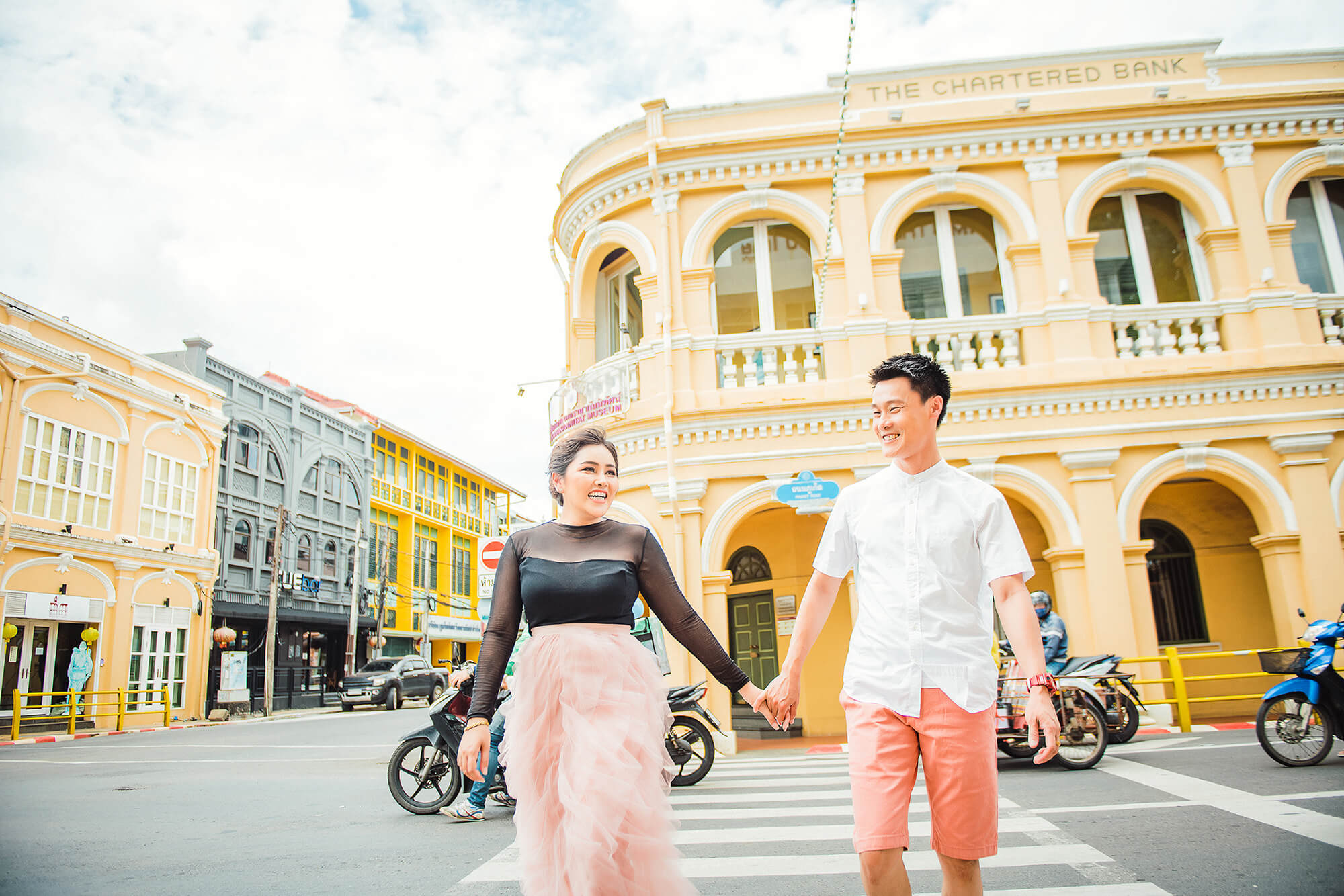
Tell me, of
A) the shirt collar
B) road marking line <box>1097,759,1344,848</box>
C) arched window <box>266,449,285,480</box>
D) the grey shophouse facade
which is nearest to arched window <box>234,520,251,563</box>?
the grey shophouse facade

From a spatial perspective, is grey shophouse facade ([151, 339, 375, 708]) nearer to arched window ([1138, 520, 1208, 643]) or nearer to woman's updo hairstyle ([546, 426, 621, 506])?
arched window ([1138, 520, 1208, 643])

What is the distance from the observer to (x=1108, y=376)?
1221cm

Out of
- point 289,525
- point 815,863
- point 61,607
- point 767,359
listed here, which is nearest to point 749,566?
point 767,359

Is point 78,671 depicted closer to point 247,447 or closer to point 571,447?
point 247,447

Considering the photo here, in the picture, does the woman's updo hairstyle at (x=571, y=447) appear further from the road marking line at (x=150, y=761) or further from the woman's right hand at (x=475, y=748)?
the road marking line at (x=150, y=761)

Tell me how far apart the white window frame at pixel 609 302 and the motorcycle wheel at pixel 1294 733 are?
9.87 metres

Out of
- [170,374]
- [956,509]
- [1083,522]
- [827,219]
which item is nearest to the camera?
[956,509]

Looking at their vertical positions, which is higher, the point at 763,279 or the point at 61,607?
the point at 763,279

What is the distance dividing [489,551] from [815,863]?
8.21 m

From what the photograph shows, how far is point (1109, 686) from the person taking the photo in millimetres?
9109

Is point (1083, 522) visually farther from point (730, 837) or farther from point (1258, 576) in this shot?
point (730, 837)

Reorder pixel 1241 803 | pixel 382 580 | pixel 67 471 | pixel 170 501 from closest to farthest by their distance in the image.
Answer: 1. pixel 1241 803
2. pixel 67 471
3. pixel 170 501
4. pixel 382 580

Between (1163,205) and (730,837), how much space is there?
12.1m

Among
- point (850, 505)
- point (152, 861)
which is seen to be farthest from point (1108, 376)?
point (152, 861)
